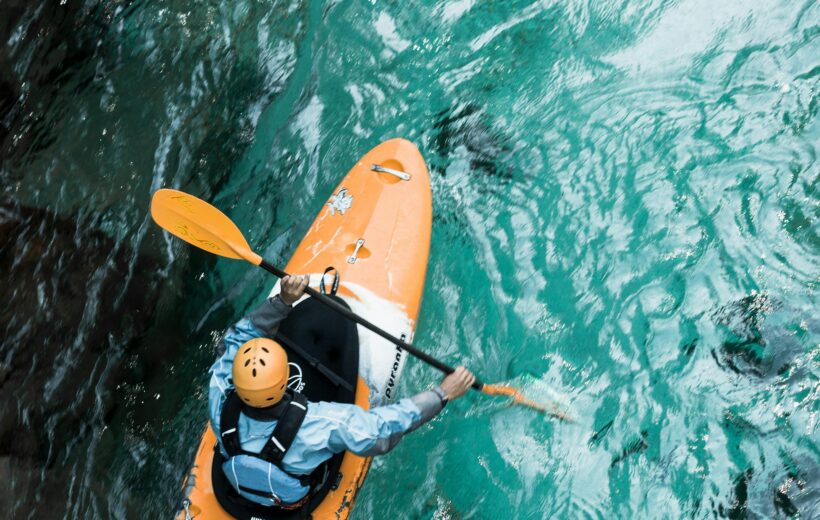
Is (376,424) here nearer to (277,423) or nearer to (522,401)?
(277,423)

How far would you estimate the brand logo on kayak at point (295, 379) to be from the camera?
3.79m

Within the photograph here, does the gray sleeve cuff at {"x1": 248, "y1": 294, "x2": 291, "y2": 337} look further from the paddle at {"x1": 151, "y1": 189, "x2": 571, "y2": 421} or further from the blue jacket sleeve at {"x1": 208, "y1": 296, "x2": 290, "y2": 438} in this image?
the paddle at {"x1": 151, "y1": 189, "x2": 571, "y2": 421}

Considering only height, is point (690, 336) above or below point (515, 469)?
above

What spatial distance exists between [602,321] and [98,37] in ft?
13.7

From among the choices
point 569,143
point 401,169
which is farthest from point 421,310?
point 569,143

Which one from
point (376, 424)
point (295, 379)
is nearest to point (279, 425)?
point (376, 424)

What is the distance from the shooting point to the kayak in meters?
3.85

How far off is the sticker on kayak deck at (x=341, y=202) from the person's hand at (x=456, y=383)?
1.41m

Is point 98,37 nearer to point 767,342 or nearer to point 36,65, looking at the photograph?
point 36,65

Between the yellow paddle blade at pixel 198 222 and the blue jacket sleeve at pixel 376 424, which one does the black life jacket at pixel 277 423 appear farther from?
A: the yellow paddle blade at pixel 198 222

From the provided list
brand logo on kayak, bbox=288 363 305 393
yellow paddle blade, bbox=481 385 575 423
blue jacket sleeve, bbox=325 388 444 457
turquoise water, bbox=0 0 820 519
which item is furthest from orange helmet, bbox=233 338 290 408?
turquoise water, bbox=0 0 820 519

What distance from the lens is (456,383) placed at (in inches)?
147

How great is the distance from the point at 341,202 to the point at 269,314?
3.62 ft

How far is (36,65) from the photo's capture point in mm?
5109
